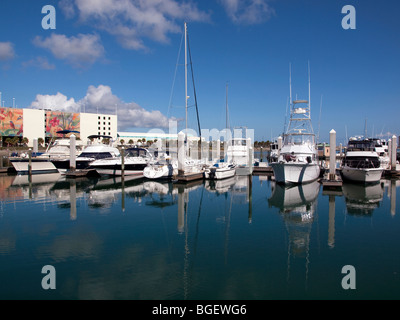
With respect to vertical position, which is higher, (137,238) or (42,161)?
(42,161)

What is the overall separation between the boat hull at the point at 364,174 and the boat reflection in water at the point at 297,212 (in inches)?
129

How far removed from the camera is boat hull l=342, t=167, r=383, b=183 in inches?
1085

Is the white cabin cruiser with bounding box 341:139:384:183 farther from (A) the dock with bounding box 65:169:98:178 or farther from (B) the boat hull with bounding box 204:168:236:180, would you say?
(A) the dock with bounding box 65:169:98:178

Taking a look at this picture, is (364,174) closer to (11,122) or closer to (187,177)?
(187,177)

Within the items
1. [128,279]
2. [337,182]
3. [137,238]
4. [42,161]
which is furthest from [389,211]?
[42,161]

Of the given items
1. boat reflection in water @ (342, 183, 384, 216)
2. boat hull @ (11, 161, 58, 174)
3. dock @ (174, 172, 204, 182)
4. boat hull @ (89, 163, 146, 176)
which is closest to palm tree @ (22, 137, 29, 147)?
boat hull @ (11, 161, 58, 174)

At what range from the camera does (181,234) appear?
529 inches

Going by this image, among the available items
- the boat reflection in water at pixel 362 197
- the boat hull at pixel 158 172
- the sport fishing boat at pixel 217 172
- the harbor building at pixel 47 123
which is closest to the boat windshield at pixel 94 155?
the boat hull at pixel 158 172

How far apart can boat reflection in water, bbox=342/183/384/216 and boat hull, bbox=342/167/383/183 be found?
23.0 inches

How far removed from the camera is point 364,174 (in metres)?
27.7

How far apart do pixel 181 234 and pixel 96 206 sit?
8.38 m

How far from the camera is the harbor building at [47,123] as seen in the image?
89188 millimetres
